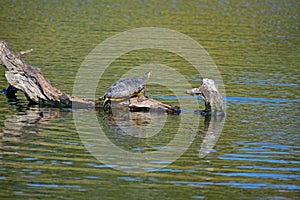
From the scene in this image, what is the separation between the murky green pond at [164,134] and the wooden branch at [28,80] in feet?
1.36

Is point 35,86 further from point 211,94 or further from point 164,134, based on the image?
point 211,94

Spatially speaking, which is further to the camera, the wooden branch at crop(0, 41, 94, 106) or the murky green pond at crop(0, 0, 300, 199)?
the wooden branch at crop(0, 41, 94, 106)

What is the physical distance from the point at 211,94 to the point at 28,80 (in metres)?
4.35

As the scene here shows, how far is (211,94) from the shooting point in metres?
14.7

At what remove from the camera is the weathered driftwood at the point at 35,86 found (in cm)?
1509

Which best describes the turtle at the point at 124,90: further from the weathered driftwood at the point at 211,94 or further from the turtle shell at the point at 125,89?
the weathered driftwood at the point at 211,94

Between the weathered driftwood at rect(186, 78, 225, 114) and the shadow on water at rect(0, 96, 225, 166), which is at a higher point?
the weathered driftwood at rect(186, 78, 225, 114)

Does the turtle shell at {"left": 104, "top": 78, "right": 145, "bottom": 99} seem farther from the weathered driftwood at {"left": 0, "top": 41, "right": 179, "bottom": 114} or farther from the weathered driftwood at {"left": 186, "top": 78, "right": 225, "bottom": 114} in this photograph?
the weathered driftwood at {"left": 186, "top": 78, "right": 225, "bottom": 114}

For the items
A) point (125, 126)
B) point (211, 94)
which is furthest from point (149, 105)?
point (125, 126)

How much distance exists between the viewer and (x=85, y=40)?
26.6 m

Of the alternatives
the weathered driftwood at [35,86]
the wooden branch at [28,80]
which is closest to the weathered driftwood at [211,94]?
the weathered driftwood at [35,86]

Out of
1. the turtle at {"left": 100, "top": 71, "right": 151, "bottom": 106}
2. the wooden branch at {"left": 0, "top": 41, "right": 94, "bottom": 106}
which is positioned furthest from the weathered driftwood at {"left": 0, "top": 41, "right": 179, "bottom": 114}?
the turtle at {"left": 100, "top": 71, "right": 151, "bottom": 106}

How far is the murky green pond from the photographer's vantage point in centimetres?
957

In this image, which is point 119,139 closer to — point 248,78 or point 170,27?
point 248,78
